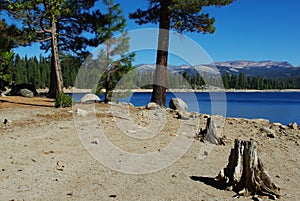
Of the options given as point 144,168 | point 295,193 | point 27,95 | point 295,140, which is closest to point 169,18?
point 295,140

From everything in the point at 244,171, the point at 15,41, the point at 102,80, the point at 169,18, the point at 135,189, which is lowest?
the point at 135,189

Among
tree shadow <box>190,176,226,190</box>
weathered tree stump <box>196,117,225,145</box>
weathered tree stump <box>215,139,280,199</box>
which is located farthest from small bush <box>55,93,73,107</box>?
weathered tree stump <box>215,139,280,199</box>

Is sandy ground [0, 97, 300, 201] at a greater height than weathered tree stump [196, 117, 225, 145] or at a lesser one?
lesser

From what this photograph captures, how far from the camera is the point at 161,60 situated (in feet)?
46.6

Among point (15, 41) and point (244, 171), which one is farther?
point (15, 41)

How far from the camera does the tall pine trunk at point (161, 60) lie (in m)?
14.0

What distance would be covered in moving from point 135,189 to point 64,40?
16.2 m

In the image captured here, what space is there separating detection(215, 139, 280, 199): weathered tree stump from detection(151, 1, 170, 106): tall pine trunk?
929cm

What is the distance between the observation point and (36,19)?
1398cm

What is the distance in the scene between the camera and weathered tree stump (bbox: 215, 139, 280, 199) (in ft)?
15.5

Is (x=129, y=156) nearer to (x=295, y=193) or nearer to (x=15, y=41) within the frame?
(x=295, y=193)

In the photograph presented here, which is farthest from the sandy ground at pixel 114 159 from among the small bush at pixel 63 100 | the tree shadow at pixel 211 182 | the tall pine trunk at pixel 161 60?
the tall pine trunk at pixel 161 60

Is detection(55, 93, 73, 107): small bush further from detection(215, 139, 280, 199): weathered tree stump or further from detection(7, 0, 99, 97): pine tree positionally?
detection(215, 139, 280, 199): weathered tree stump

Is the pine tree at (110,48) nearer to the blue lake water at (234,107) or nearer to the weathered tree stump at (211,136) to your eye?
the blue lake water at (234,107)
